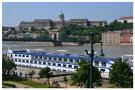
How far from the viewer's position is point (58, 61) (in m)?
13.2

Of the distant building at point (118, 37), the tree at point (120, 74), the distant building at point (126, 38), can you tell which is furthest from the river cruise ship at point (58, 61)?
the distant building at point (126, 38)

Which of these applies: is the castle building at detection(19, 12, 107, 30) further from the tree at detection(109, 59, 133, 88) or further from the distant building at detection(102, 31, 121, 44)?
the tree at detection(109, 59, 133, 88)

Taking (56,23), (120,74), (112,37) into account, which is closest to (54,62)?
(120,74)

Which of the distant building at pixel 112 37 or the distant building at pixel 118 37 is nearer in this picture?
the distant building at pixel 118 37

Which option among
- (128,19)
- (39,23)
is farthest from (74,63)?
(39,23)

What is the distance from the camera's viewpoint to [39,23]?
85750mm

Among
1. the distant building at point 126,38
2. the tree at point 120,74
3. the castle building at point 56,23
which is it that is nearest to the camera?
the tree at point 120,74

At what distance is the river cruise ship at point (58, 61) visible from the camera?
36.3 feet

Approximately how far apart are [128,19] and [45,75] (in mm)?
60626

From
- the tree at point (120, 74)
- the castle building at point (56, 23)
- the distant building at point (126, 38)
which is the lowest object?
the tree at point (120, 74)

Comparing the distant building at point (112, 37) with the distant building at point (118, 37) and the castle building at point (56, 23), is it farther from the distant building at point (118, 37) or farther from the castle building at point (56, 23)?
the castle building at point (56, 23)

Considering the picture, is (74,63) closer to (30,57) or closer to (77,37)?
(30,57)

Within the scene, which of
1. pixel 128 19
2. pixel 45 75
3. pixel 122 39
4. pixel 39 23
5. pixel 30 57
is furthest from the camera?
pixel 39 23

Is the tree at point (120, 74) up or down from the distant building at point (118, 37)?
down
